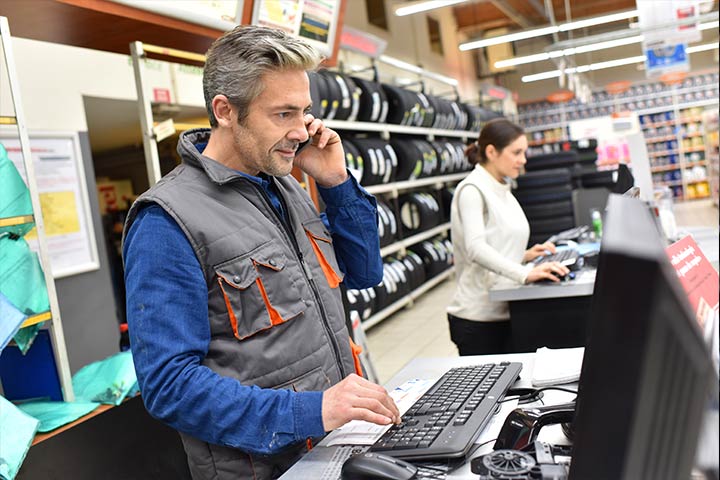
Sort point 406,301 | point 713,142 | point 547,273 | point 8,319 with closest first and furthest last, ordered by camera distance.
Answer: point 8,319, point 547,273, point 406,301, point 713,142

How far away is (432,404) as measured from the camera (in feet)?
4.58

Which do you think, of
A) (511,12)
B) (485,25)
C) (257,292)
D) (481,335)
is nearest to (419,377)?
(257,292)

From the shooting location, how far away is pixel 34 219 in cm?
237

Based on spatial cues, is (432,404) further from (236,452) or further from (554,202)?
(554,202)

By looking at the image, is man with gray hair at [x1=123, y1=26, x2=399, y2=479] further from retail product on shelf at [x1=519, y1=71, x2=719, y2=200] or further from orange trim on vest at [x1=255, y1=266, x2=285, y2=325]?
retail product on shelf at [x1=519, y1=71, x2=719, y2=200]

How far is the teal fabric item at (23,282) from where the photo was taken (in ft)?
7.35

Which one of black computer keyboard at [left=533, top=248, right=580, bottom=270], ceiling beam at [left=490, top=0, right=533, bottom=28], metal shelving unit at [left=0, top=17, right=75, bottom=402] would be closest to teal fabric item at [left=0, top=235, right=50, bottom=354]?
metal shelving unit at [left=0, top=17, right=75, bottom=402]

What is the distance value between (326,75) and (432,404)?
5074 millimetres

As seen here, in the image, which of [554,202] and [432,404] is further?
[554,202]

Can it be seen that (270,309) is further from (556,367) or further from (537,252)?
(537,252)

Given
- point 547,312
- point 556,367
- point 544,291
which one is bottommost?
point 547,312

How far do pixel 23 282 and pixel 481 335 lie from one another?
6.68 ft

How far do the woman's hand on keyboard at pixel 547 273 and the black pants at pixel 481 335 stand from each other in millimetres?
353

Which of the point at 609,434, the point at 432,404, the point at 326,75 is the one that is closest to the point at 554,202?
the point at 326,75
